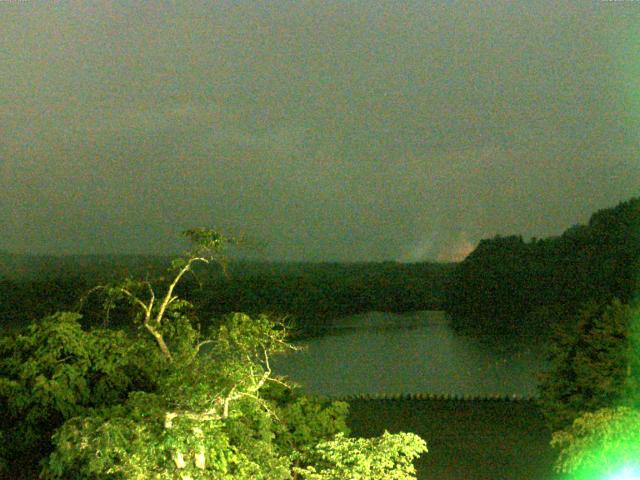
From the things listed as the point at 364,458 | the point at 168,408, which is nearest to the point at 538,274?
the point at 364,458

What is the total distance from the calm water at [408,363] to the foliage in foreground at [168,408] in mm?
7975

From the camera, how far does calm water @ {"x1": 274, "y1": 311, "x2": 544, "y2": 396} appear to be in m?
24.2

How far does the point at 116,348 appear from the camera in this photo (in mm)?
9977

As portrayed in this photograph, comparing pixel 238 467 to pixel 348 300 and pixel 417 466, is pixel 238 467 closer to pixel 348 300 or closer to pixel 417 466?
pixel 417 466

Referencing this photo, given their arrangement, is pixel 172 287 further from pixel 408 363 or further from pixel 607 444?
pixel 408 363

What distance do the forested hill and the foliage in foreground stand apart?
3421 centimetres

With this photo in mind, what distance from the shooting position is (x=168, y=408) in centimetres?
785

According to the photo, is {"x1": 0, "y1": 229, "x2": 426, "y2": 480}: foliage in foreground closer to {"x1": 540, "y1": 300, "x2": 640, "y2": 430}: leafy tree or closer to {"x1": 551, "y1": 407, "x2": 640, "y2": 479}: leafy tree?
{"x1": 551, "y1": 407, "x2": 640, "y2": 479}: leafy tree

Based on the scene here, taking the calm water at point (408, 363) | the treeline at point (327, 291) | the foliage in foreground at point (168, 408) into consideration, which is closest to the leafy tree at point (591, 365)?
the foliage in foreground at point (168, 408)

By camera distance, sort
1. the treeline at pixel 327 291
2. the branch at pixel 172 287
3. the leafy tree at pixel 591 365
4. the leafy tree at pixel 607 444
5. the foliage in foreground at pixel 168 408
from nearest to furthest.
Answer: the foliage in foreground at pixel 168 408 → the leafy tree at pixel 607 444 → the branch at pixel 172 287 → the leafy tree at pixel 591 365 → the treeline at pixel 327 291

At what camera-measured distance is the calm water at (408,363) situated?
24203mm

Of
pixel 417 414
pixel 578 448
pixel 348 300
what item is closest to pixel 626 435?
pixel 578 448

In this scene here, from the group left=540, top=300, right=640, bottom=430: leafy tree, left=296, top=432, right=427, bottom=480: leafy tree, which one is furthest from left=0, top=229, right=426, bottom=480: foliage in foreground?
left=540, top=300, right=640, bottom=430: leafy tree

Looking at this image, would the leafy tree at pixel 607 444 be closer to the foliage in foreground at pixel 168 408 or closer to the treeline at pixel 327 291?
the foliage in foreground at pixel 168 408
